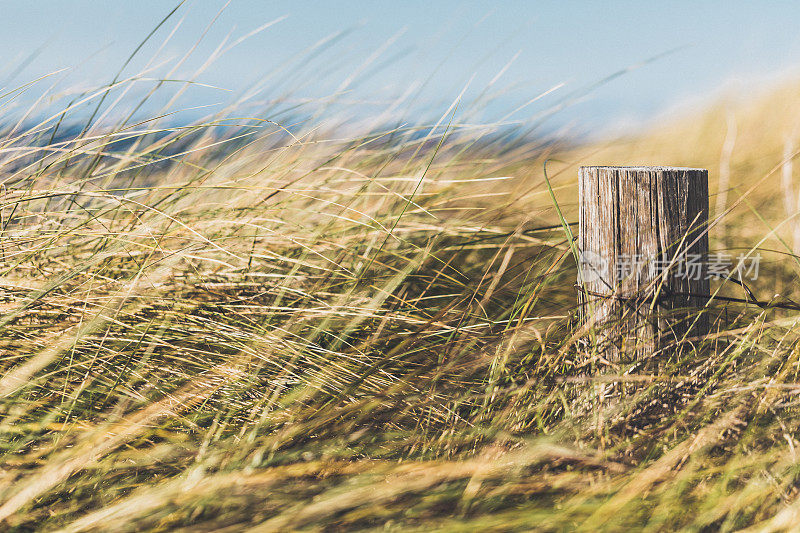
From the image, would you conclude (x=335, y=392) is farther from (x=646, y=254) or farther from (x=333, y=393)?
(x=646, y=254)

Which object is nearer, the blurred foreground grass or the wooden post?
the blurred foreground grass

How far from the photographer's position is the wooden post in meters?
1.30

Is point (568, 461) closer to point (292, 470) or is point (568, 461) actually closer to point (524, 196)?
point (292, 470)

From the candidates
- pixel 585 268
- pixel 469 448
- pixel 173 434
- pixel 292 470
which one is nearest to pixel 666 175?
pixel 585 268

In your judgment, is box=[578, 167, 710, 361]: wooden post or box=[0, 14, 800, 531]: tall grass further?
box=[578, 167, 710, 361]: wooden post

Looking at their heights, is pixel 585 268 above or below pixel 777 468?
above

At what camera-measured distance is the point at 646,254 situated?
1328mm

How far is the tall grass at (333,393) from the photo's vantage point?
1.00 meters

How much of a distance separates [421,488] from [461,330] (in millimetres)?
468

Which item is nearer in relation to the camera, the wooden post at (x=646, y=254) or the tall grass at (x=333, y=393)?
the tall grass at (x=333, y=393)

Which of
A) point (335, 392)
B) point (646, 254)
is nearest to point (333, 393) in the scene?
point (335, 392)

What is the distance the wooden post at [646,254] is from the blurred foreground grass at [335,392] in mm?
71

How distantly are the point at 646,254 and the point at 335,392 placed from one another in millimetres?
780

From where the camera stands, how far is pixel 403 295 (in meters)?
1.64
